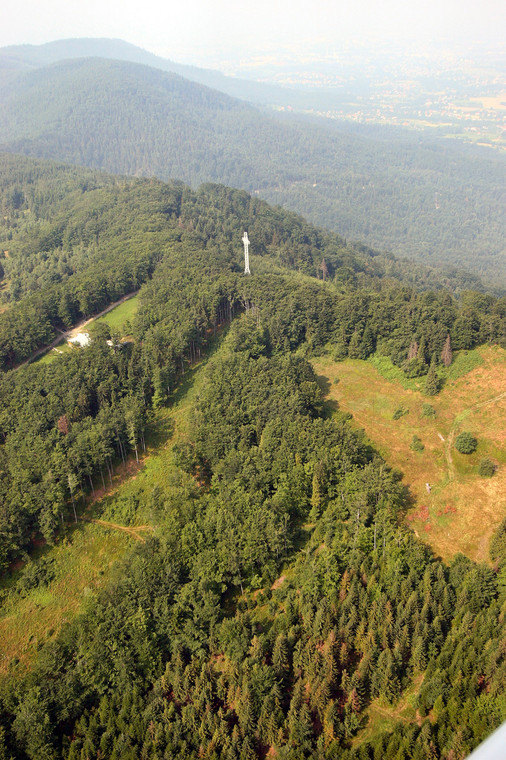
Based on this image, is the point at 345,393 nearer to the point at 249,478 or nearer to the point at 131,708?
the point at 249,478

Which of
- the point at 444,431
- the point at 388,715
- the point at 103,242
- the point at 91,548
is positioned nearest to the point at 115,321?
the point at 103,242

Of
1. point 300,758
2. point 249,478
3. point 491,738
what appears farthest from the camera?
point 249,478

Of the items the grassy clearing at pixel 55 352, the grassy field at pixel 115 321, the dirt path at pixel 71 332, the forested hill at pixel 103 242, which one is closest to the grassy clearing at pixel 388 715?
the grassy field at pixel 115 321

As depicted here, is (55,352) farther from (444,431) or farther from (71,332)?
(444,431)

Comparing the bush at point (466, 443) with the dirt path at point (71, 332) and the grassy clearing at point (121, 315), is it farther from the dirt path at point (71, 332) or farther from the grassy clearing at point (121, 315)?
the dirt path at point (71, 332)

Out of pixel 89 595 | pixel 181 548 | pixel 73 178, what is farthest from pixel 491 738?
pixel 73 178

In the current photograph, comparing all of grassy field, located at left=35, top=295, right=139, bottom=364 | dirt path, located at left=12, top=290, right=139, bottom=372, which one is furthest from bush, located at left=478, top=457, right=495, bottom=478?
dirt path, located at left=12, top=290, right=139, bottom=372
